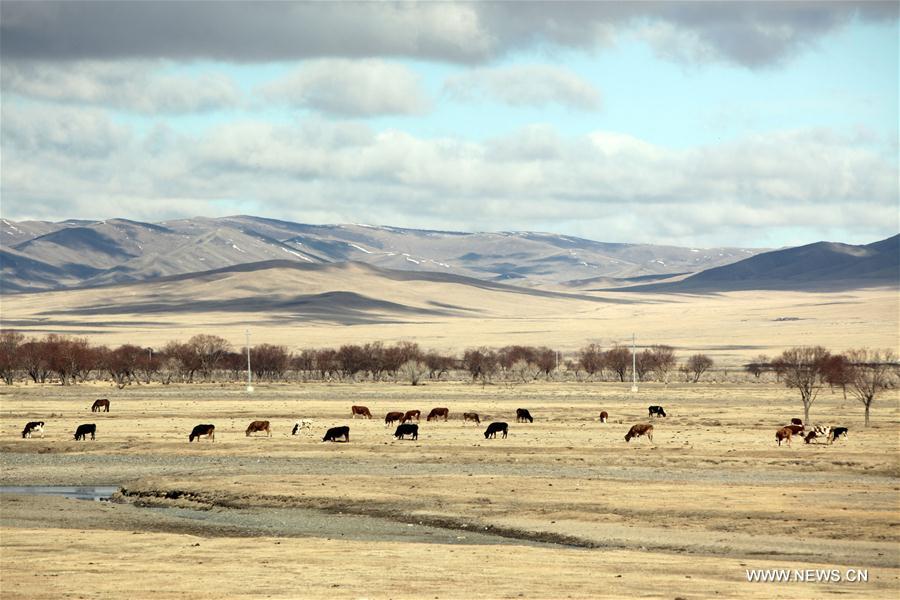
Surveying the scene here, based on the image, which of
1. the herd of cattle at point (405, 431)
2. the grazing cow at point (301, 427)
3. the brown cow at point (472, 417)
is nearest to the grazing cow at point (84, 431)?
the herd of cattle at point (405, 431)

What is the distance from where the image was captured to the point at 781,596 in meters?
21.8

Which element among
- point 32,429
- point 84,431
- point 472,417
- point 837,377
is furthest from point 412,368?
point 84,431

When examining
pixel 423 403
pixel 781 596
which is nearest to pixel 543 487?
pixel 781 596

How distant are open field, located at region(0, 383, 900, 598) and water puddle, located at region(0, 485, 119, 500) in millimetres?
816

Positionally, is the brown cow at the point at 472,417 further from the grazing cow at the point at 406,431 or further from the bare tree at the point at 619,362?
the bare tree at the point at 619,362

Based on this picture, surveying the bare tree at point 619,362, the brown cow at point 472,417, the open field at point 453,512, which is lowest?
the open field at point 453,512

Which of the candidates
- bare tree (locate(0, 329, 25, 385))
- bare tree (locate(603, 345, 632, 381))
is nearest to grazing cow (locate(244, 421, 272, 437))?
bare tree (locate(0, 329, 25, 385))

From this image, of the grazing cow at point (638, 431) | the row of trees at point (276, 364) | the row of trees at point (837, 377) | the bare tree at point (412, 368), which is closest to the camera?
the grazing cow at point (638, 431)

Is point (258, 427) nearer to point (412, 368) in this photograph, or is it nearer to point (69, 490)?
point (69, 490)

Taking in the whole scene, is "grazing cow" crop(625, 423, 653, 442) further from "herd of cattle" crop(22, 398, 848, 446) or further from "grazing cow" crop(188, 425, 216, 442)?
"grazing cow" crop(188, 425, 216, 442)

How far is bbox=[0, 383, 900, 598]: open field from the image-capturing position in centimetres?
2362

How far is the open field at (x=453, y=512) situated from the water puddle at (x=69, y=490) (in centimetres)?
82

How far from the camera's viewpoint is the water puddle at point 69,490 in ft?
123

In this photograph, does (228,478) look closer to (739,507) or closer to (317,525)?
(317,525)
